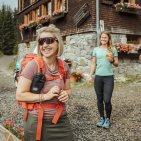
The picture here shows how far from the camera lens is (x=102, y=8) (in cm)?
1421

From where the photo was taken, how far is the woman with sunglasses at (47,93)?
2764 mm

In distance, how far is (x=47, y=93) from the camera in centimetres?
276

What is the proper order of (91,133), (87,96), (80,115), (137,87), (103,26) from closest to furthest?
1. (91,133)
2. (80,115)
3. (87,96)
4. (137,87)
5. (103,26)

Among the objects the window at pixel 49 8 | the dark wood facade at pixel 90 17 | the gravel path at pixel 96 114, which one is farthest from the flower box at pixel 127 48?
the window at pixel 49 8

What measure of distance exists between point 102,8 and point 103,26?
849 millimetres

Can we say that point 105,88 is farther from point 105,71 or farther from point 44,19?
point 44,19

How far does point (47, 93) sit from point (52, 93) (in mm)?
57

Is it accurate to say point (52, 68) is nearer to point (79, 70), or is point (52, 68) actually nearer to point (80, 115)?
point (80, 115)

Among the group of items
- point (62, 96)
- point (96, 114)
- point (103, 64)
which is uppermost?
point (103, 64)

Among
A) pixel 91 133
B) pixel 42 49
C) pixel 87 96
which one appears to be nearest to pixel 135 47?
pixel 87 96

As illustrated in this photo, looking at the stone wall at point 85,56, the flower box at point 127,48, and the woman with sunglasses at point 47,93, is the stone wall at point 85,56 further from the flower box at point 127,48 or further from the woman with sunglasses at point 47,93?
the woman with sunglasses at point 47,93

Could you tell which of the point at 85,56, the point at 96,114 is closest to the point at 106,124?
the point at 96,114

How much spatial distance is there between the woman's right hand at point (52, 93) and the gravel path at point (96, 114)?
110 inches

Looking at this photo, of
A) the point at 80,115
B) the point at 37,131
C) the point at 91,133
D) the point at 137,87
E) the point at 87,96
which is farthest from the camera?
the point at 137,87
